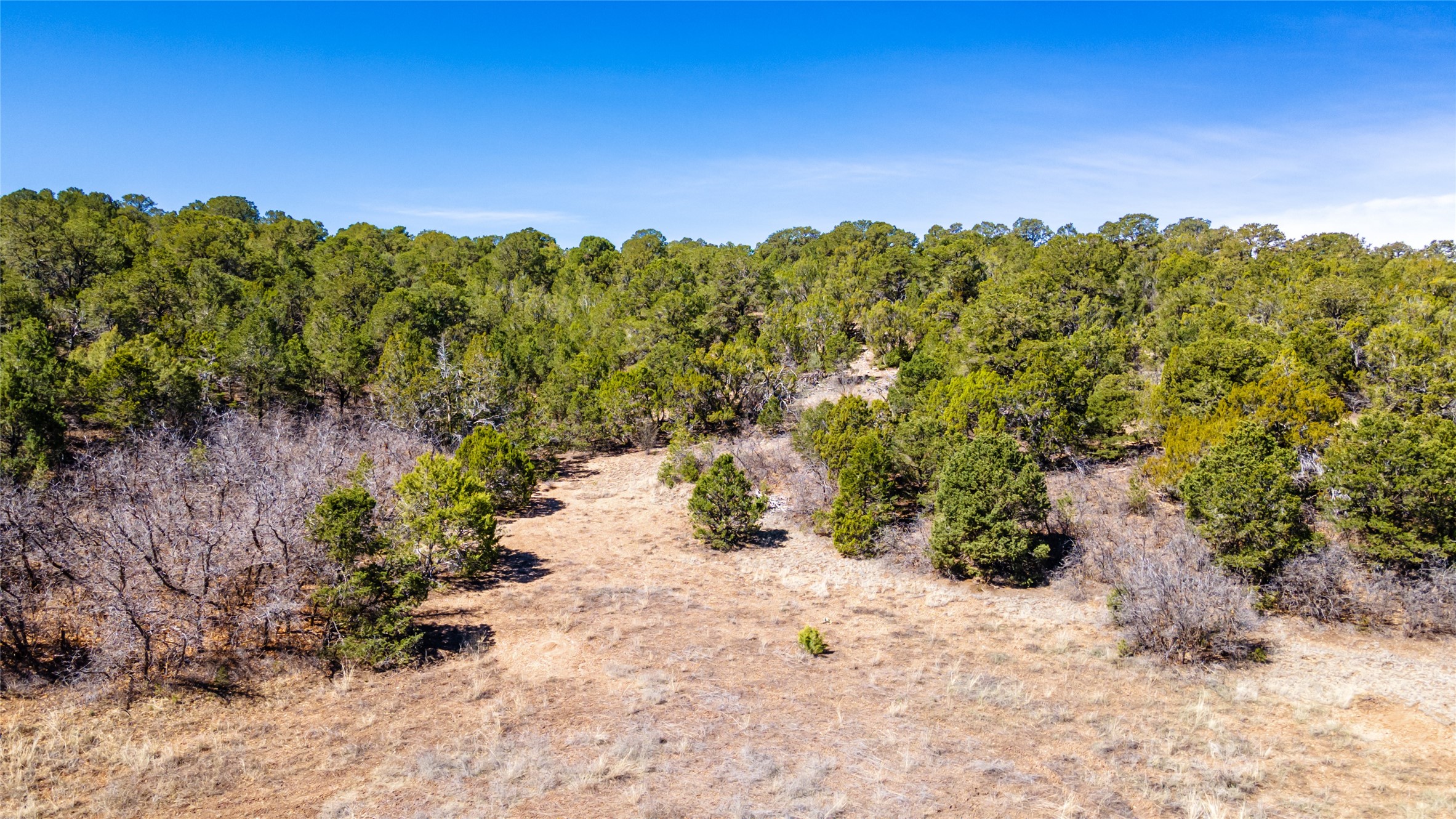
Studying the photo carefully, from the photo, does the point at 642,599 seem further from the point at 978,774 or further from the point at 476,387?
the point at 476,387

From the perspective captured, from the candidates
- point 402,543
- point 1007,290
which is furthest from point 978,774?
point 1007,290

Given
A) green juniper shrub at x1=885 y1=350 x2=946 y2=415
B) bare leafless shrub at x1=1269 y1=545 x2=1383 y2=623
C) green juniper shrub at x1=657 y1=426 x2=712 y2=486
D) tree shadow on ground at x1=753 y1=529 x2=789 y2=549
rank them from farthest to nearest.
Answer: green juniper shrub at x1=657 y1=426 x2=712 y2=486
green juniper shrub at x1=885 y1=350 x2=946 y2=415
tree shadow on ground at x1=753 y1=529 x2=789 y2=549
bare leafless shrub at x1=1269 y1=545 x2=1383 y2=623

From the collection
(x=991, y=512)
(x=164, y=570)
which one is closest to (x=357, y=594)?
(x=164, y=570)

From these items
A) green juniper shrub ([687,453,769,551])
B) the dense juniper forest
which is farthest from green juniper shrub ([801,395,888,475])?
green juniper shrub ([687,453,769,551])

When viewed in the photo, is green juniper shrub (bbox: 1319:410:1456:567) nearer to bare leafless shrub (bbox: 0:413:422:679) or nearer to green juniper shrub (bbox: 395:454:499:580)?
green juniper shrub (bbox: 395:454:499:580)

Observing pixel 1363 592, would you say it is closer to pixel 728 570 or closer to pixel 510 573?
pixel 728 570
